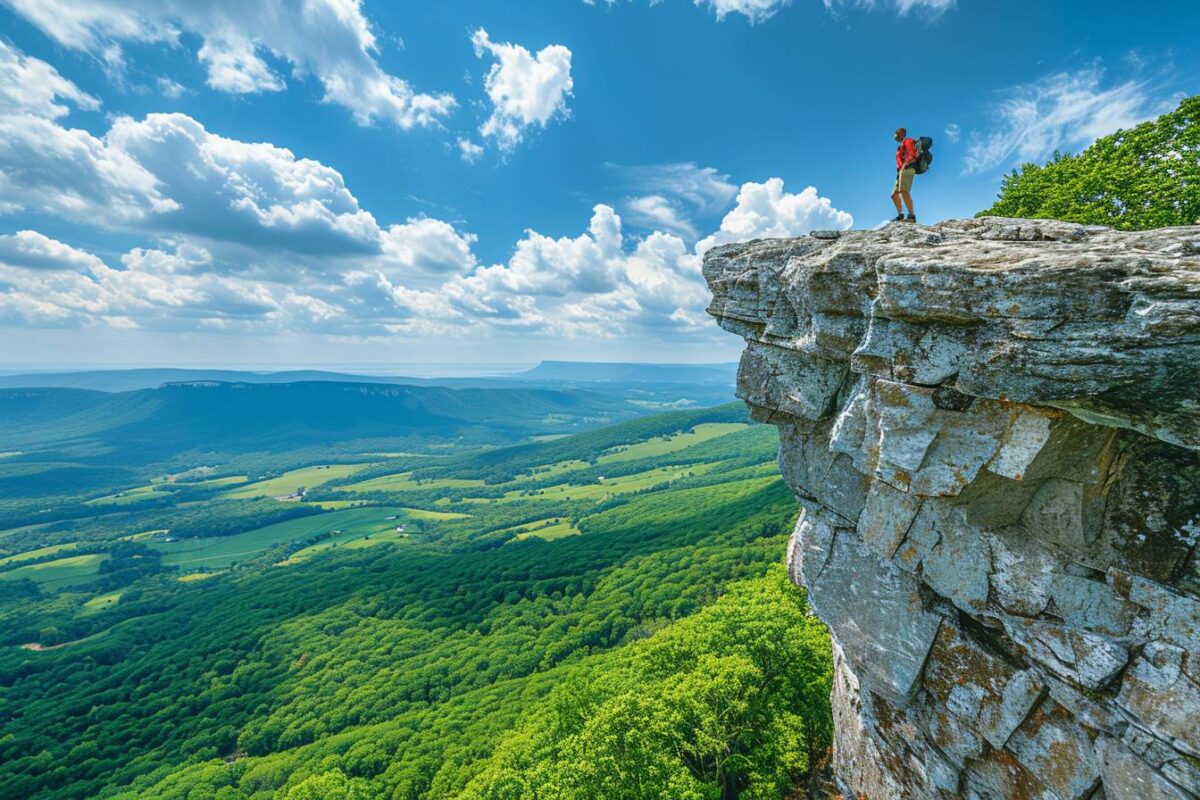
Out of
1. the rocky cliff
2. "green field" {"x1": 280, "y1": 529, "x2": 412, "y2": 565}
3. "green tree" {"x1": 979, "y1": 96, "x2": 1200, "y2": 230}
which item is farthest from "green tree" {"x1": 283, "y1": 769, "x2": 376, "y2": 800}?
"green field" {"x1": 280, "y1": 529, "x2": 412, "y2": 565}

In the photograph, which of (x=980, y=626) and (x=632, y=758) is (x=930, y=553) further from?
(x=632, y=758)

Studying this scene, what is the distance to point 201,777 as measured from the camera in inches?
2504

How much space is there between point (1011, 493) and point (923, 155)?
12.6 meters

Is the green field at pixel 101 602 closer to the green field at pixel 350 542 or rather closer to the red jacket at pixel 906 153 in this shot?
the green field at pixel 350 542

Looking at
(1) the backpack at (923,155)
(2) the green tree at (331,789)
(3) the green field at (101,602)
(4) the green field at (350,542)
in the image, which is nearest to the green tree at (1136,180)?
(1) the backpack at (923,155)

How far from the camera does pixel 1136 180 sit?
20.6 m

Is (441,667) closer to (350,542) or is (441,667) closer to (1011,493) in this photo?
(1011,493)

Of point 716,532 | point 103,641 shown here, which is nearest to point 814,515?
point 716,532

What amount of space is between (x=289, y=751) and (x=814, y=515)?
293 feet

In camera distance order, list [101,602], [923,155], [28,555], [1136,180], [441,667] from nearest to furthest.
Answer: [923,155] < [1136,180] < [441,667] < [101,602] < [28,555]

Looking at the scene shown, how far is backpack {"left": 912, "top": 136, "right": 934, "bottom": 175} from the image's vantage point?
16766mm

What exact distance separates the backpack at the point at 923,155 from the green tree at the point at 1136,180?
11086 mm

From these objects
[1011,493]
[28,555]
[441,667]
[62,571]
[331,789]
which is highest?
[1011,493]

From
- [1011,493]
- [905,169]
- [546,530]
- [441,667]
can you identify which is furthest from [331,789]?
[546,530]
